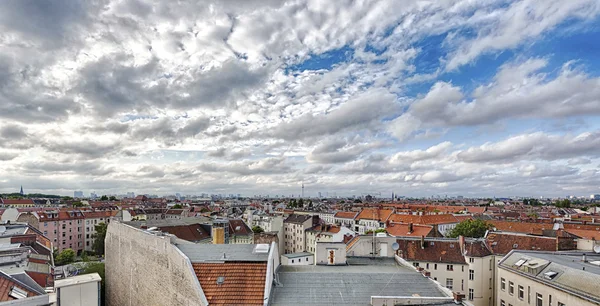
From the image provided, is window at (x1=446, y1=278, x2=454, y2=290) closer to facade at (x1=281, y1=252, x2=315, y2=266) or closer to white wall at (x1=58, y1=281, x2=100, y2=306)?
facade at (x1=281, y1=252, x2=315, y2=266)

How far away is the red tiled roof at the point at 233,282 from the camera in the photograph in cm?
1534

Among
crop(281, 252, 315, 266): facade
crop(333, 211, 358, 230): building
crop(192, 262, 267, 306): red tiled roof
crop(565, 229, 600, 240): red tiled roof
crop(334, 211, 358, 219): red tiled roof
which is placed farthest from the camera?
crop(334, 211, 358, 219): red tiled roof

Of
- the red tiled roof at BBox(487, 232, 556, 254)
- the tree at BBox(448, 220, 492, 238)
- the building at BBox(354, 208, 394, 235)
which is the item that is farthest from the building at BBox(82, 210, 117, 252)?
the red tiled roof at BBox(487, 232, 556, 254)

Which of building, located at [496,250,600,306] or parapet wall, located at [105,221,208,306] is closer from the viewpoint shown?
parapet wall, located at [105,221,208,306]

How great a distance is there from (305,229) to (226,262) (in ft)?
169

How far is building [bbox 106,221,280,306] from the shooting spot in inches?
619

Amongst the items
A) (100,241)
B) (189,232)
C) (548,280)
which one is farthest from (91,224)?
(548,280)

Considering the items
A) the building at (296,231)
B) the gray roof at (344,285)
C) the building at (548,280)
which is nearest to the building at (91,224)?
the building at (296,231)

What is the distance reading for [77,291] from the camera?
58.8 ft

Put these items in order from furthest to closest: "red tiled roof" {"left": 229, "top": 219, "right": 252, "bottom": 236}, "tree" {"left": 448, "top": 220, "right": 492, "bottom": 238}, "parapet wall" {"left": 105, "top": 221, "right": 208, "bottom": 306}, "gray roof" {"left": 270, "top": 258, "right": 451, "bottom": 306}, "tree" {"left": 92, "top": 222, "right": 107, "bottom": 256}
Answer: "tree" {"left": 92, "top": 222, "right": 107, "bottom": 256}
"red tiled roof" {"left": 229, "top": 219, "right": 252, "bottom": 236}
"tree" {"left": 448, "top": 220, "right": 492, "bottom": 238}
"parapet wall" {"left": 105, "top": 221, "right": 208, "bottom": 306}
"gray roof" {"left": 270, "top": 258, "right": 451, "bottom": 306}

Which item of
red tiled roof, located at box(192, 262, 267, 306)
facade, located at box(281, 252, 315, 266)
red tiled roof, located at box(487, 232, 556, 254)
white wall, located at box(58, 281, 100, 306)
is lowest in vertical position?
facade, located at box(281, 252, 315, 266)

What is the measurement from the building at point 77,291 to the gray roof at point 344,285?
34.5 ft

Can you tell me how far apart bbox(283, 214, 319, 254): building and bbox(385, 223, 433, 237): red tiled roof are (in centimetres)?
1674

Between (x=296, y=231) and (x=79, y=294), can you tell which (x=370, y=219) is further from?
(x=79, y=294)
